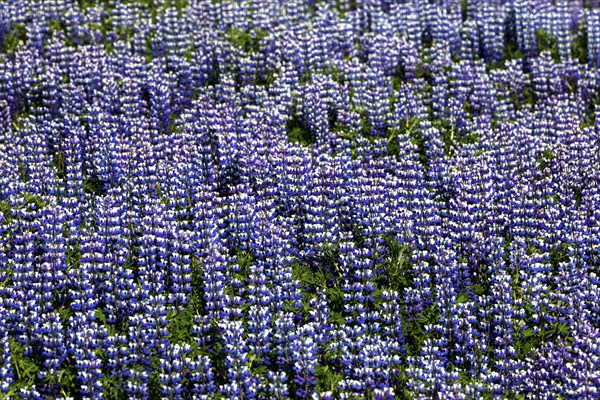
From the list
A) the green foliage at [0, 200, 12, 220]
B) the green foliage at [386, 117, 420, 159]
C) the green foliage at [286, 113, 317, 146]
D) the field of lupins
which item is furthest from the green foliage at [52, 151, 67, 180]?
the green foliage at [386, 117, 420, 159]

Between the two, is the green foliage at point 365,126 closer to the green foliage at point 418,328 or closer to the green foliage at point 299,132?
the green foliage at point 299,132

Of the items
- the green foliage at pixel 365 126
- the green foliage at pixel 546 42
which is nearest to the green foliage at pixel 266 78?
the green foliage at pixel 365 126

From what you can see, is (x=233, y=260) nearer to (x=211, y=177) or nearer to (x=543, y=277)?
(x=211, y=177)

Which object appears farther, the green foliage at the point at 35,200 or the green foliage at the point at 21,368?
the green foliage at the point at 35,200

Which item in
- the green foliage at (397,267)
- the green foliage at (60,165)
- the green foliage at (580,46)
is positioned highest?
the green foliage at (580,46)

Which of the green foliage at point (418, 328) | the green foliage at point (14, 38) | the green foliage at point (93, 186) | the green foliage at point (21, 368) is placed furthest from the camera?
the green foliage at point (14, 38)

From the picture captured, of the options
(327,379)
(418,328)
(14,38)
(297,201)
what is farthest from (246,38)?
(327,379)
